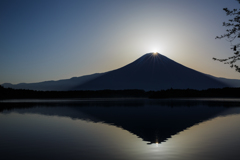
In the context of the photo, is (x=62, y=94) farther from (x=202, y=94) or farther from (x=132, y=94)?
(x=202, y=94)

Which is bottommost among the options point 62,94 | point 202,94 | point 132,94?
point 62,94

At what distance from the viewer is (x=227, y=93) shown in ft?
498

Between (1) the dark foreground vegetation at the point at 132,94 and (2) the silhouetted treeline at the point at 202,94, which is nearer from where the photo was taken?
(1) the dark foreground vegetation at the point at 132,94

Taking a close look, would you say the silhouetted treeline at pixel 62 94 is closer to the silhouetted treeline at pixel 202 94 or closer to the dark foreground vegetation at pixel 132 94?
the dark foreground vegetation at pixel 132 94

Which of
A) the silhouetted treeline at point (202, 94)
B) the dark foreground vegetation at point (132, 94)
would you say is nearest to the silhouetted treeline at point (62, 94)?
the dark foreground vegetation at point (132, 94)

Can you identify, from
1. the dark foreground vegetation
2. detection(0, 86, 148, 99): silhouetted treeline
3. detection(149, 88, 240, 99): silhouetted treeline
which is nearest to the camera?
the dark foreground vegetation

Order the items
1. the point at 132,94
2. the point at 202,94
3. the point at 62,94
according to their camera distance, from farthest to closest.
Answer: the point at 132,94 → the point at 62,94 → the point at 202,94

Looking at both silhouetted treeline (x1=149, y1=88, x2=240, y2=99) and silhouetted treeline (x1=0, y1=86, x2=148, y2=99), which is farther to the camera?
silhouetted treeline (x1=0, y1=86, x2=148, y2=99)

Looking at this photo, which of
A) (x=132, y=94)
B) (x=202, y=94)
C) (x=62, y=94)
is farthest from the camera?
(x=132, y=94)

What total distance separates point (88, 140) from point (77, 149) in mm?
2699

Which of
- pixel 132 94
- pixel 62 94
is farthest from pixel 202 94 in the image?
pixel 62 94

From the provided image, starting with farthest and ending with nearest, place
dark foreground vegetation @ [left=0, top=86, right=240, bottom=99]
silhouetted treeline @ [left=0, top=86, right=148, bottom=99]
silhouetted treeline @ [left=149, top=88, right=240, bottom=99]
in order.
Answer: silhouetted treeline @ [left=0, top=86, right=148, bottom=99] → silhouetted treeline @ [left=149, top=88, right=240, bottom=99] → dark foreground vegetation @ [left=0, top=86, right=240, bottom=99]

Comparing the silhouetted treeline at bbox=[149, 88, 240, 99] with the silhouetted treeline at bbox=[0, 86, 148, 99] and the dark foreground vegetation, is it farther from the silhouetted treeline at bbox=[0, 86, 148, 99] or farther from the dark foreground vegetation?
the silhouetted treeline at bbox=[0, 86, 148, 99]

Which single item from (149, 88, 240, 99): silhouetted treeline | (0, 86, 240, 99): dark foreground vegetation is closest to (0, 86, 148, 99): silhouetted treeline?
(0, 86, 240, 99): dark foreground vegetation
